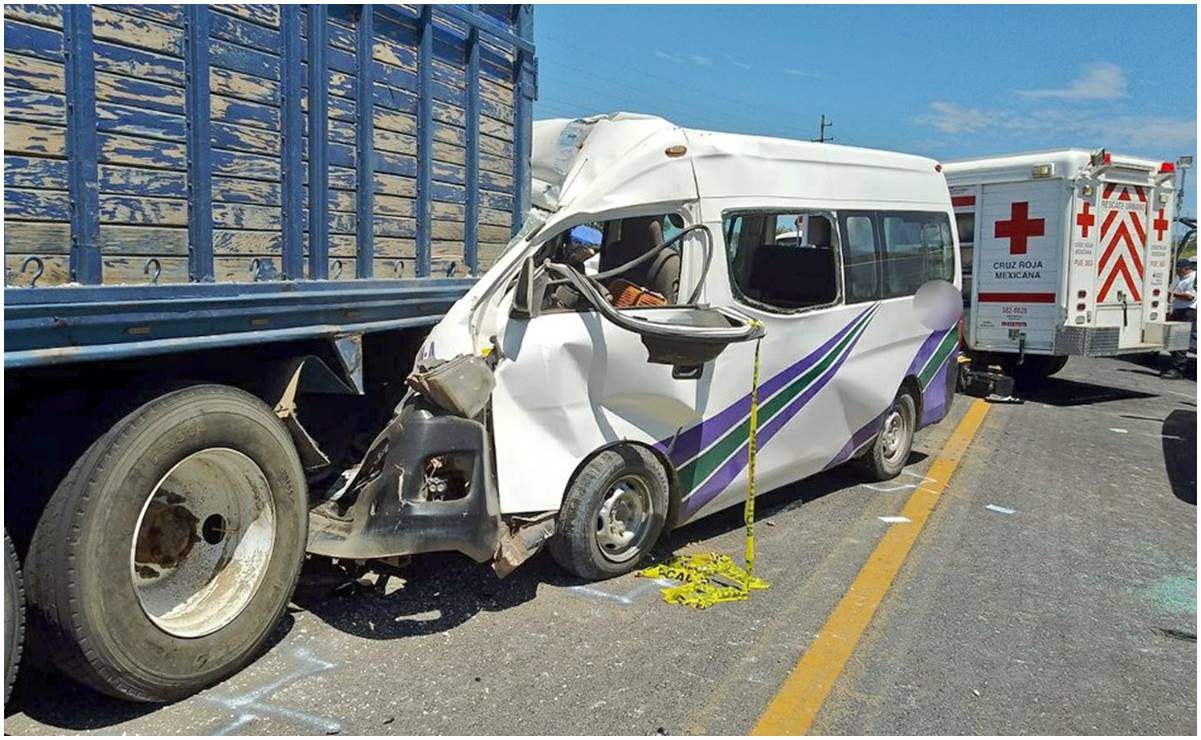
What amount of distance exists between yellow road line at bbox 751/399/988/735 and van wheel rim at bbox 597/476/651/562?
3.39ft

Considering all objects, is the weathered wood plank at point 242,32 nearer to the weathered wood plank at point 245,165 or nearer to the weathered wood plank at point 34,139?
the weathered wood plank at point 245,165

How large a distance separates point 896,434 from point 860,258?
1.61 metres

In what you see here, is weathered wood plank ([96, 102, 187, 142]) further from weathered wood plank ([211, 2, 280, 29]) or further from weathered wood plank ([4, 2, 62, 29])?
weathered wood plank ([211, 2, 280, 29])

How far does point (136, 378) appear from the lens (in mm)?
3426

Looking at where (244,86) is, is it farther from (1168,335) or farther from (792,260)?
(1168,335)

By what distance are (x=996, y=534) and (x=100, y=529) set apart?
4.95 meters

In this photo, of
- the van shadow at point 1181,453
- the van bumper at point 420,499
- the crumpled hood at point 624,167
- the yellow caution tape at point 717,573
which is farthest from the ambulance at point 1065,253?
the van bumper at point 420,499

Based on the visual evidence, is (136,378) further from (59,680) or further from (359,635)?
(359,635)

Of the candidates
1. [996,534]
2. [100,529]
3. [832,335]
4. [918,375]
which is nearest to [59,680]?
[100,529]

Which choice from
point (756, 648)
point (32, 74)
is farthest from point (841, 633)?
point (32, 74)

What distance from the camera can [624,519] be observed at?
4859 mm

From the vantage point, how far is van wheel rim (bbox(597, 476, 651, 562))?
4711 millimetres

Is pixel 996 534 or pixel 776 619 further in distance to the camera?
pixel 996 534

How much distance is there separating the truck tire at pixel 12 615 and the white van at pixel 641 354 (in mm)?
1242
